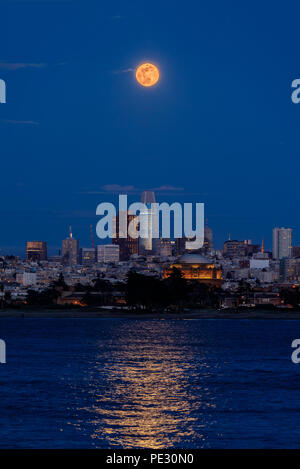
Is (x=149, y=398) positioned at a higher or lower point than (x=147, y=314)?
lower

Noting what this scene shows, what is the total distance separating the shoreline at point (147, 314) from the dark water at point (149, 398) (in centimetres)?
8177

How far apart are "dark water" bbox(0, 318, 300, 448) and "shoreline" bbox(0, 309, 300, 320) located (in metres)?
81.8

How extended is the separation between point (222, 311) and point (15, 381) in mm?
120228

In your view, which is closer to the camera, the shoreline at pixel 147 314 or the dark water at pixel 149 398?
the dark water at pixel 149 398

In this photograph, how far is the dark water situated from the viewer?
29219 mm

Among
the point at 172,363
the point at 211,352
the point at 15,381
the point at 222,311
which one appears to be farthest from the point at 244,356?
the point at 222,311

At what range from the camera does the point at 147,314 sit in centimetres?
15188

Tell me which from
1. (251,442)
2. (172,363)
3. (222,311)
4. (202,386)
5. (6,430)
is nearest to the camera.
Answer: (251,442)

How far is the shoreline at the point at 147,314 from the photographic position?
150225 millimetres

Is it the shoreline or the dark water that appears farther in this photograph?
the shoreline

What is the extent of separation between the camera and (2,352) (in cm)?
6166

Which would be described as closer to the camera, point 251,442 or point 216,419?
point 251,442

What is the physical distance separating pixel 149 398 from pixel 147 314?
373ft
